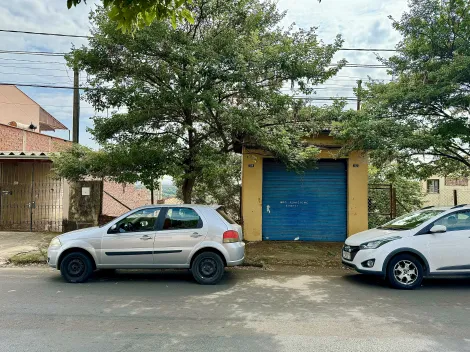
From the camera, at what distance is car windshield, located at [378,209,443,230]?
301 inches

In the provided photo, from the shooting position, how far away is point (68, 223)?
495 inches

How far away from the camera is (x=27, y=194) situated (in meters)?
15.5

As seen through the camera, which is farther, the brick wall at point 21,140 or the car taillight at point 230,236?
the brick wall at point 21,140

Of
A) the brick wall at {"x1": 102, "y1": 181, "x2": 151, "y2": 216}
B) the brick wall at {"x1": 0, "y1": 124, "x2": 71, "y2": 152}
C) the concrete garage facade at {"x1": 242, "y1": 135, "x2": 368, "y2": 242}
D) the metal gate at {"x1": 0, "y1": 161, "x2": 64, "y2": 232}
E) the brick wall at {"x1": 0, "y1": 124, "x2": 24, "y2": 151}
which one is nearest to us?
the concrete garage facade at {"x1": 242, "y1": 135, "x2": 368, "y2": 242}

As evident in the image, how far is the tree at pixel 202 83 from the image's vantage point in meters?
8.28

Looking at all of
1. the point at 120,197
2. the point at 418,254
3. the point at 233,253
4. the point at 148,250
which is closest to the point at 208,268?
the point at 233,253

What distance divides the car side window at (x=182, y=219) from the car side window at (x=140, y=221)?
0.24m

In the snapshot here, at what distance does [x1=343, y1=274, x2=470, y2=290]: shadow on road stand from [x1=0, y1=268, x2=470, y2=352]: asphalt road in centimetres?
4

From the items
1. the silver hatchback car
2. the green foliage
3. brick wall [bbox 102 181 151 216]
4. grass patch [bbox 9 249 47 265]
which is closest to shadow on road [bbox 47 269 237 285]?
the silver hatchback car

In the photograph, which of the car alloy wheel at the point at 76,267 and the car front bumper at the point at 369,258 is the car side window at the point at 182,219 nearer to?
the car alloy wheel at the point at 76,267

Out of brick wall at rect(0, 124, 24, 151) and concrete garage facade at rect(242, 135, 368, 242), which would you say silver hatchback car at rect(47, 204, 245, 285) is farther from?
brick wall at rect(0, 124, 24, 151)

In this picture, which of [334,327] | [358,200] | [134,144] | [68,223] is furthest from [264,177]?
[334,327]

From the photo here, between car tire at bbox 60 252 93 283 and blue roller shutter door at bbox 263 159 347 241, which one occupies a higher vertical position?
blue roller shutter door at bbox 263 159 347 241

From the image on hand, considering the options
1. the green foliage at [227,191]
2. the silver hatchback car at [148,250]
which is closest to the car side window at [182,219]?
the silver hatchback car at [148,250]
